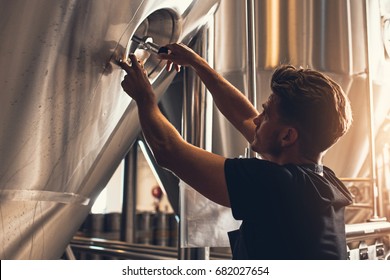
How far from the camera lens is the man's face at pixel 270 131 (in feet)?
2.44

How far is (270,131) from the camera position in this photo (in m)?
0.75

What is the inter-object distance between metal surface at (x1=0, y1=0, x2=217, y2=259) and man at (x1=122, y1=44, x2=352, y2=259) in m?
0.06

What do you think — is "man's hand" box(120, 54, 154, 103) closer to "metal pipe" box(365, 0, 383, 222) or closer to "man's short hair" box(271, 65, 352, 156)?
"man's short hair" box(271, 65, 352, 156)

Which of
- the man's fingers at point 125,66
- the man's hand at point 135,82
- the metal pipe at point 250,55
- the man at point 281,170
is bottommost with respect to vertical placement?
the man at point 281,170

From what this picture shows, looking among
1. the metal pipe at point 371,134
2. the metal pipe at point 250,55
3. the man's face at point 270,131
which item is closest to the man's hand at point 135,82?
the man's face at point 270,131

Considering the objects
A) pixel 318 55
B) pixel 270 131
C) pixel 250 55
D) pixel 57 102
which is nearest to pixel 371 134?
pixel 318 55

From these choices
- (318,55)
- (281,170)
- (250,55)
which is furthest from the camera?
(318,55)

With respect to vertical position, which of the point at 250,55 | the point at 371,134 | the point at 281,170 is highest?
the point at 250,55

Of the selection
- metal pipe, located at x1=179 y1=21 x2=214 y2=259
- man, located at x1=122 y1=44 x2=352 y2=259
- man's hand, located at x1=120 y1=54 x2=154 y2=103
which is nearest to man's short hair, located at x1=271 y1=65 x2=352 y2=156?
man, located at x1=122 y1=44 x2=352 y2=259

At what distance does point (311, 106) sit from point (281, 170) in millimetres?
111

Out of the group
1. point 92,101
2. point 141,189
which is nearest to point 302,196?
point 92,101

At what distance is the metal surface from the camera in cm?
67

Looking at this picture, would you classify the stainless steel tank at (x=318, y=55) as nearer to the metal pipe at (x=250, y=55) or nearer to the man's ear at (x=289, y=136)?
the metal pipe at (x=250, y=55)

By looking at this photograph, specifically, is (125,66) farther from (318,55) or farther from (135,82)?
(318,55)
